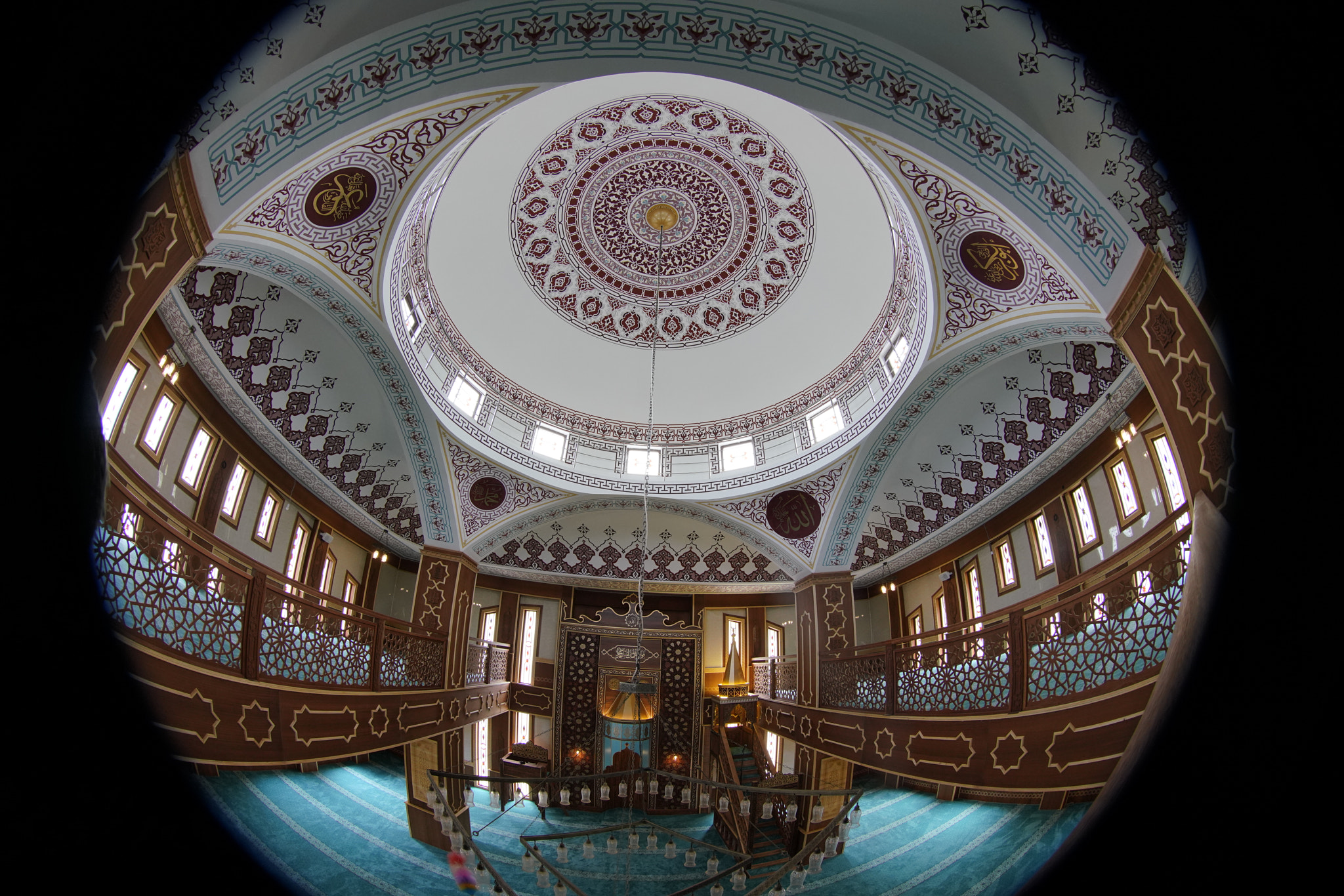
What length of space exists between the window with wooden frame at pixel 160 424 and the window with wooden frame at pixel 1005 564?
10120 millimetres

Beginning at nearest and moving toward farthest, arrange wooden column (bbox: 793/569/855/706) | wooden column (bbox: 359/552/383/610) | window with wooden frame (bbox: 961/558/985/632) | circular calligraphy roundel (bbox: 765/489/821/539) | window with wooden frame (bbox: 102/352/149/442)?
1. window with wooden frame (bbox: 102/352/149/442)
2. window with wooden frame (bbox: 961/558/985/632)
3. wooden column (bbox: 793/569/855/706)
4. circular calligraphy roundel (bbox: 765/489/821/539)
5. wooden column (bbox: 359/552/383/610)

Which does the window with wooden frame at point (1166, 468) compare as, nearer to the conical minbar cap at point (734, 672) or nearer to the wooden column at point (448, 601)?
the conical minbar cap at point (734, 672)

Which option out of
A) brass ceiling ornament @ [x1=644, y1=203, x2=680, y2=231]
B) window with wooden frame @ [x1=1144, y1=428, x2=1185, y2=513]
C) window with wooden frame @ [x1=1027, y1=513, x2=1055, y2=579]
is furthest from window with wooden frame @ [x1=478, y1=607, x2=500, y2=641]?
window with wooden frame @ [x1=1144, y1=428, x2=1185, y2=513]

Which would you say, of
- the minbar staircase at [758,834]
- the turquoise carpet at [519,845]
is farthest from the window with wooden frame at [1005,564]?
the minbar staircase at [758,834]

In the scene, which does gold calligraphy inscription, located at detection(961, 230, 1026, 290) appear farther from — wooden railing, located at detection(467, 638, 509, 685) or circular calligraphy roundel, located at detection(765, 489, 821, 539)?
wooden railing, located at detection(467, 638, 509, 685)

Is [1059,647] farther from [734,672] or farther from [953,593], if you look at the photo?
[734,672]

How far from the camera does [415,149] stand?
16.5 feet

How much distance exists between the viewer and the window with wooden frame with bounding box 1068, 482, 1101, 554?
6.64 metres

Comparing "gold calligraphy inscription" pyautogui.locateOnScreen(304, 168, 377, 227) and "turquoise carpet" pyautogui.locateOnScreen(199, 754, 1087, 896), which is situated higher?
"gold calligraphy inscription" pyautogui.locateOnScreen(304, 168, 377, 227)

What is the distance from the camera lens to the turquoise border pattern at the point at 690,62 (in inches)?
128

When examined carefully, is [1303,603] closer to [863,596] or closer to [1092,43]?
[1092,43]

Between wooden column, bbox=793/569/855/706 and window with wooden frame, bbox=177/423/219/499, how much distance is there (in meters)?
8.07

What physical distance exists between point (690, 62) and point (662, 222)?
5.29 metres

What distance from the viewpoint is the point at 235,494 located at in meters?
6.80
